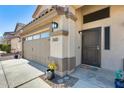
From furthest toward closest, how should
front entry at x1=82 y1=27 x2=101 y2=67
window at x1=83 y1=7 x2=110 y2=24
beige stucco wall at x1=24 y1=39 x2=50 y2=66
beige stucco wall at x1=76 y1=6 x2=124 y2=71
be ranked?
beige stucco wall at x1=24 y1=39 x2=50 y2=66 → front entry at x1=82 y1=27 x2=101 y2=67 → window at x1=83 y1=7 x2=110 y2=24 → beige stucco wall at x1=76 y1=6 x2=124 y2=71

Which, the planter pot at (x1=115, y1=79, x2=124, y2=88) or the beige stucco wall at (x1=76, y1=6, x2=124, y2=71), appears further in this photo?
the beige stucco wall at (x1=76, y1=6, x2=124, y2=71)

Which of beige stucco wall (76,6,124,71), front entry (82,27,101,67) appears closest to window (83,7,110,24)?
beige stucco wall (76,6,124,71)

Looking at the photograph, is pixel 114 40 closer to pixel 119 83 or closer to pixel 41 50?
pixel 119 83

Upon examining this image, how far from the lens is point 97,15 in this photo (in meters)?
5.56

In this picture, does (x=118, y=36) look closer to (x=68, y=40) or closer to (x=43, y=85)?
(x=68, y=40)

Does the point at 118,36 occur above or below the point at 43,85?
above

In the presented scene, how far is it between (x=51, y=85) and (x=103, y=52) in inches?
118

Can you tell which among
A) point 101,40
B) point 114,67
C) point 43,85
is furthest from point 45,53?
point 114,67

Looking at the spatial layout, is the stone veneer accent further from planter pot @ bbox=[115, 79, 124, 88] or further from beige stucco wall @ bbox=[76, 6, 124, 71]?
planter pot @ bbox=[115, 79, 124, 88]

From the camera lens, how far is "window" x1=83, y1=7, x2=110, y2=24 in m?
5.16

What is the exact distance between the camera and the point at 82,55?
614 centimetres

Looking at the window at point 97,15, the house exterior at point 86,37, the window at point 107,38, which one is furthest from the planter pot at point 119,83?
the window at point 97,15

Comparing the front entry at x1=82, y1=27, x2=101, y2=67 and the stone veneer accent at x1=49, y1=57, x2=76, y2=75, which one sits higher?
the front entry at x1=82, y1=27, x2=101, y2=67

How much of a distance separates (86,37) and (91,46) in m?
0.60
